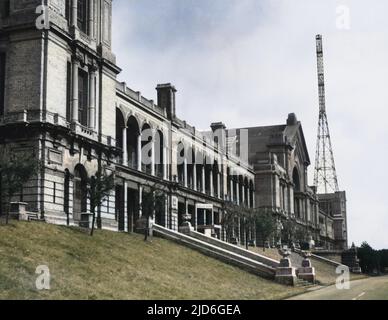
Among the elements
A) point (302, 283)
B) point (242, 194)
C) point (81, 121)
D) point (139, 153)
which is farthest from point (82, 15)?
point (242, 194)

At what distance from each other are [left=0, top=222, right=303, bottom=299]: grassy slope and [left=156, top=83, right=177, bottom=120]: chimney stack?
26.7 meters

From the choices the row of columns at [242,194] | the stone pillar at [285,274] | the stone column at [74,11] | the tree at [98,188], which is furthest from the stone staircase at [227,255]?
the row of columns at [242,194]

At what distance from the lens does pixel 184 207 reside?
234 ft

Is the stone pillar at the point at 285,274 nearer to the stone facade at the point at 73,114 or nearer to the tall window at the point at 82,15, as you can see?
the stone facade at the point at 73,114

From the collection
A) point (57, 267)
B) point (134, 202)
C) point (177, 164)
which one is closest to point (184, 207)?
point (177, 164)

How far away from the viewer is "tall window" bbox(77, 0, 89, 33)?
1964 inches

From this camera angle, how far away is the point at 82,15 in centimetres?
5028

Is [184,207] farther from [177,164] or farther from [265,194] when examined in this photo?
[265,194]

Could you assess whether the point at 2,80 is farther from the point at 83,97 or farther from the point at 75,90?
the point at 83,97

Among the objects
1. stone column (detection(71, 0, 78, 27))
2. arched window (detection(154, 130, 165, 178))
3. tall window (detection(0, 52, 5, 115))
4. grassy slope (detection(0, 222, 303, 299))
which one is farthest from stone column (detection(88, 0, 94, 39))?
arched window (detection(154, 130, 165, 178))

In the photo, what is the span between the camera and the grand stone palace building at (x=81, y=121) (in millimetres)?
42625

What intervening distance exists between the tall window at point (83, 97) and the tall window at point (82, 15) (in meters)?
3.85

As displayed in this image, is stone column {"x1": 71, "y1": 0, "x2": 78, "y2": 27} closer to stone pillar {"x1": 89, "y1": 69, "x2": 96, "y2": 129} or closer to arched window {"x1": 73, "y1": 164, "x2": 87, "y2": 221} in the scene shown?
stone pillar {"x1": 89, "y1": 69, "x2": 96, "y2": 129}

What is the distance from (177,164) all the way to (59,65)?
30.5 metres
